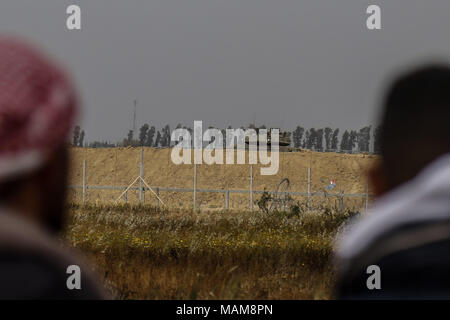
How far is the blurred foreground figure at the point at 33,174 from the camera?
2.08 feet

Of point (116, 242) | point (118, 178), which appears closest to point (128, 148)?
point (118, 178)

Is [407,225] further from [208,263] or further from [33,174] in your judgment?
[208,263]

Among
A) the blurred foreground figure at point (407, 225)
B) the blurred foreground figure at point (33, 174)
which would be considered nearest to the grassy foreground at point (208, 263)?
the blurred foreground figure at point (407, 225)

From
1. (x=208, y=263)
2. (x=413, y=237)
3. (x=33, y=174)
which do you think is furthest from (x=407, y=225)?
(x=208, y=263)

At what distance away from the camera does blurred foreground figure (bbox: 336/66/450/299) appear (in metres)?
0.88

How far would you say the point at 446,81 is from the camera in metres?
1.15

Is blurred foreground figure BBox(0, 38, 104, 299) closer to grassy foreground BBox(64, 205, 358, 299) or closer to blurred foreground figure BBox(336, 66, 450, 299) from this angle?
blurred foreground figure BBox(336, 66, 450, 299)

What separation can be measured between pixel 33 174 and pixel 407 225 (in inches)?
21.6

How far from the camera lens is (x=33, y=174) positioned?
0.66m

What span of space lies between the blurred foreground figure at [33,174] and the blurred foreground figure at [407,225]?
0.43m

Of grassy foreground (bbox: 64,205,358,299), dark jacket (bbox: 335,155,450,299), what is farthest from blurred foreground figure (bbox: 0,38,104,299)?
grassy foreground (bbox: 64,205,358,299)

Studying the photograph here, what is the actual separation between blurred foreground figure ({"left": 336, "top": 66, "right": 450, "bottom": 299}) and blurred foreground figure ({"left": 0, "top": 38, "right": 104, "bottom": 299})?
1.41ft
